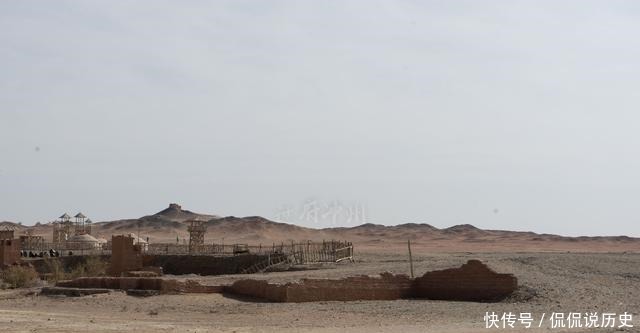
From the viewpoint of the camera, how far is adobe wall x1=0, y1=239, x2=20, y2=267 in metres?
45.2

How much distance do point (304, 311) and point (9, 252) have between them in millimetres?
26856

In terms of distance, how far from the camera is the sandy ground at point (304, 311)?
2000 centimetres

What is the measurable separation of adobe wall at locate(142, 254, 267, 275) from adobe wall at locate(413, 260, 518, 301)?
19.3 metres

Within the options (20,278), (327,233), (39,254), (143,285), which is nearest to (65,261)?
(39,254)

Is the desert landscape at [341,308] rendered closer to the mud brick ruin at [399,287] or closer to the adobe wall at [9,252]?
the mud brick ruin at [399,287]

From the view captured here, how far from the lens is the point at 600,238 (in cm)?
9769

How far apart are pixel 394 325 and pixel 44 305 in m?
11.5

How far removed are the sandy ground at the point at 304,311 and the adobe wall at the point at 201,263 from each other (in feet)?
50.9

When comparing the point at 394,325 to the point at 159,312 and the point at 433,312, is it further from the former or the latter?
the point at 159,312

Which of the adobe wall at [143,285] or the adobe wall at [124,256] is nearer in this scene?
the adobe wall at [143,285]

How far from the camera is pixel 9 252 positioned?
4572 cm

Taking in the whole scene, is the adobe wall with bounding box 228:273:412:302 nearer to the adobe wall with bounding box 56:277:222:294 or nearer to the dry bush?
Result: the adobe wall with bounding box 56:277:222:294

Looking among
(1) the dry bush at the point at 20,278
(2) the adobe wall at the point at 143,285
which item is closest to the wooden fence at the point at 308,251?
(1) the dry bush at the point at 20,278

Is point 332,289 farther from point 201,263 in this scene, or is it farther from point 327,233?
point 327,233
